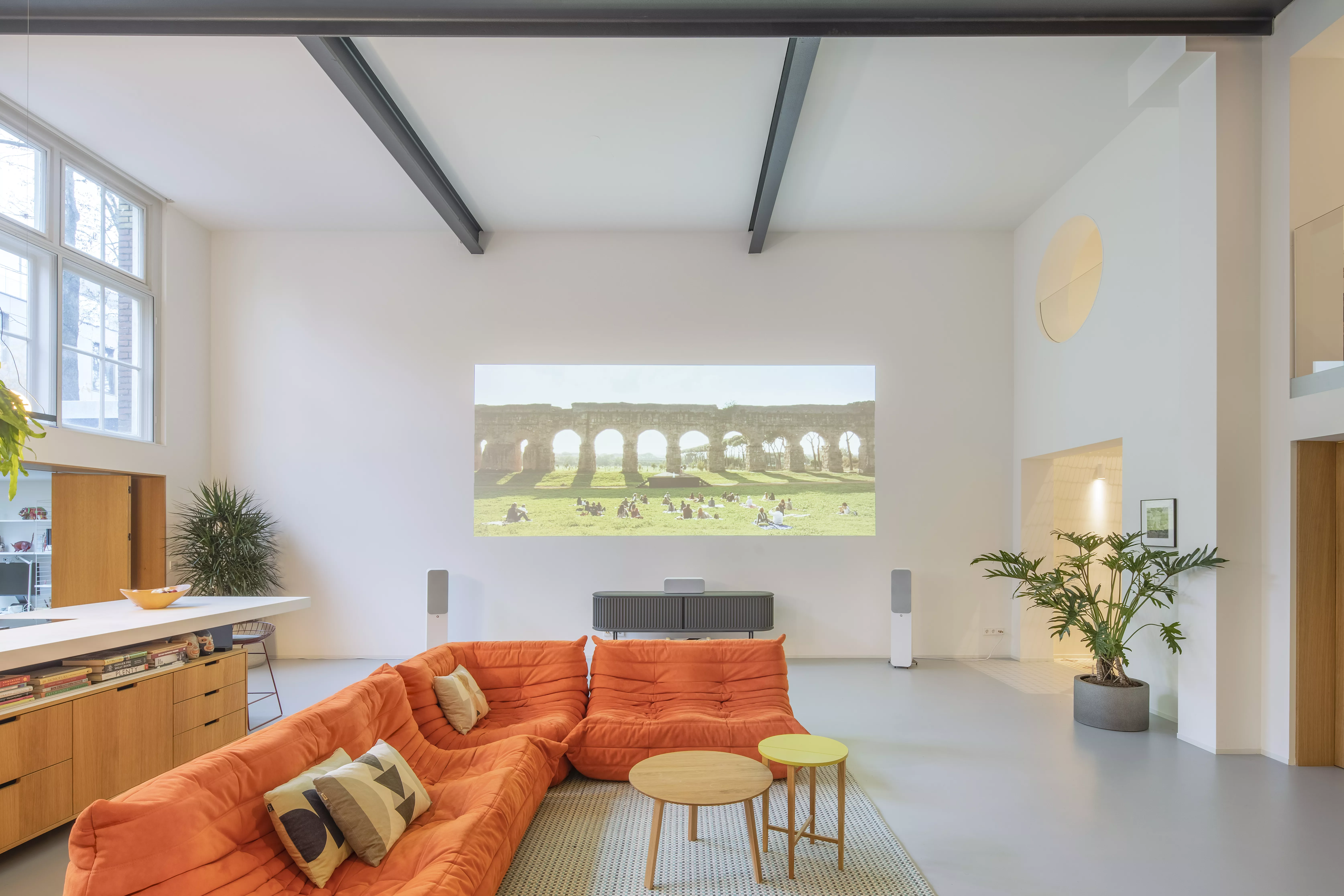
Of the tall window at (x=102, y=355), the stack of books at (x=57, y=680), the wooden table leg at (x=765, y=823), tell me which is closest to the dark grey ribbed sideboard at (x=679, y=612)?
the wooden table leg at (x=765, y=823)

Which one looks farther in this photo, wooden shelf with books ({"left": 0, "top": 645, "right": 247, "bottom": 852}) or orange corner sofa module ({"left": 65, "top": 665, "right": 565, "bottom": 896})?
wooden shelf with books ({"left": 0, "top": 645, "right": 247, "bottom": 852})

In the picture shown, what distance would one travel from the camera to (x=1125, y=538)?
17.8ft

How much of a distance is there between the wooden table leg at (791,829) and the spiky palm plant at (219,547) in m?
6.01

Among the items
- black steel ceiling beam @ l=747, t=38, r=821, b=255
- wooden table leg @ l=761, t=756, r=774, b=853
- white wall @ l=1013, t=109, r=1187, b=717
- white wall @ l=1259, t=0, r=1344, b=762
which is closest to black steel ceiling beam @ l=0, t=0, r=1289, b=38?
black steel ceiling beam @ l=747, t=38, r=821, b=255

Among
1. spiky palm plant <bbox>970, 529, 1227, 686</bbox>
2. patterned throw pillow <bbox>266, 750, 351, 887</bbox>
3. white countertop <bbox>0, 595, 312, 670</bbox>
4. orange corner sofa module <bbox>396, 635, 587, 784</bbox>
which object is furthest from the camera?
spiky palm plant <bbox>970, 529, 1227, 686</bbox>

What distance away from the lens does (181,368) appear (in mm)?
7312

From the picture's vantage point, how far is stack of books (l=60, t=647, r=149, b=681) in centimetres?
355

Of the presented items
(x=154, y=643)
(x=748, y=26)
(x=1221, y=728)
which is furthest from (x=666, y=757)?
(x=748, y=26)

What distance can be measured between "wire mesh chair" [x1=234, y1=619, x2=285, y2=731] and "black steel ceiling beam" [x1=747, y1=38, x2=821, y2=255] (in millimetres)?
5129

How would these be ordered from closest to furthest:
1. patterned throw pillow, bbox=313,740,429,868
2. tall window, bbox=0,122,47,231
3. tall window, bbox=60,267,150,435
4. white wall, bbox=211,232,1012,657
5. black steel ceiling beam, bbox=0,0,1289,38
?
patterned throw pillow, bbox=313,740,429,868, black steel ceiling beam, bbox=0,0,1289,38, tall window, bbox=0,122,47,231, tall window, bbox=60,267,150,435, white wall, bbox=211,232,1012,657

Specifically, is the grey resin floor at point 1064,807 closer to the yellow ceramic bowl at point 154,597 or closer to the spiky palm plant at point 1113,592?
the spiky palm plant at point 1113,592

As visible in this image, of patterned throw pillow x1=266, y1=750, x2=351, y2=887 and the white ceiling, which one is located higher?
the white ceiling

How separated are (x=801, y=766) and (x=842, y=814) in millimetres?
244

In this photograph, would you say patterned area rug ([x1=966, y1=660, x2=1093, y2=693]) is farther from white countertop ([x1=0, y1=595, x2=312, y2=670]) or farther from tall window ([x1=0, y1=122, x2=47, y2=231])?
tall window ([x1=0, y1=122, x2=47, y2=231])
